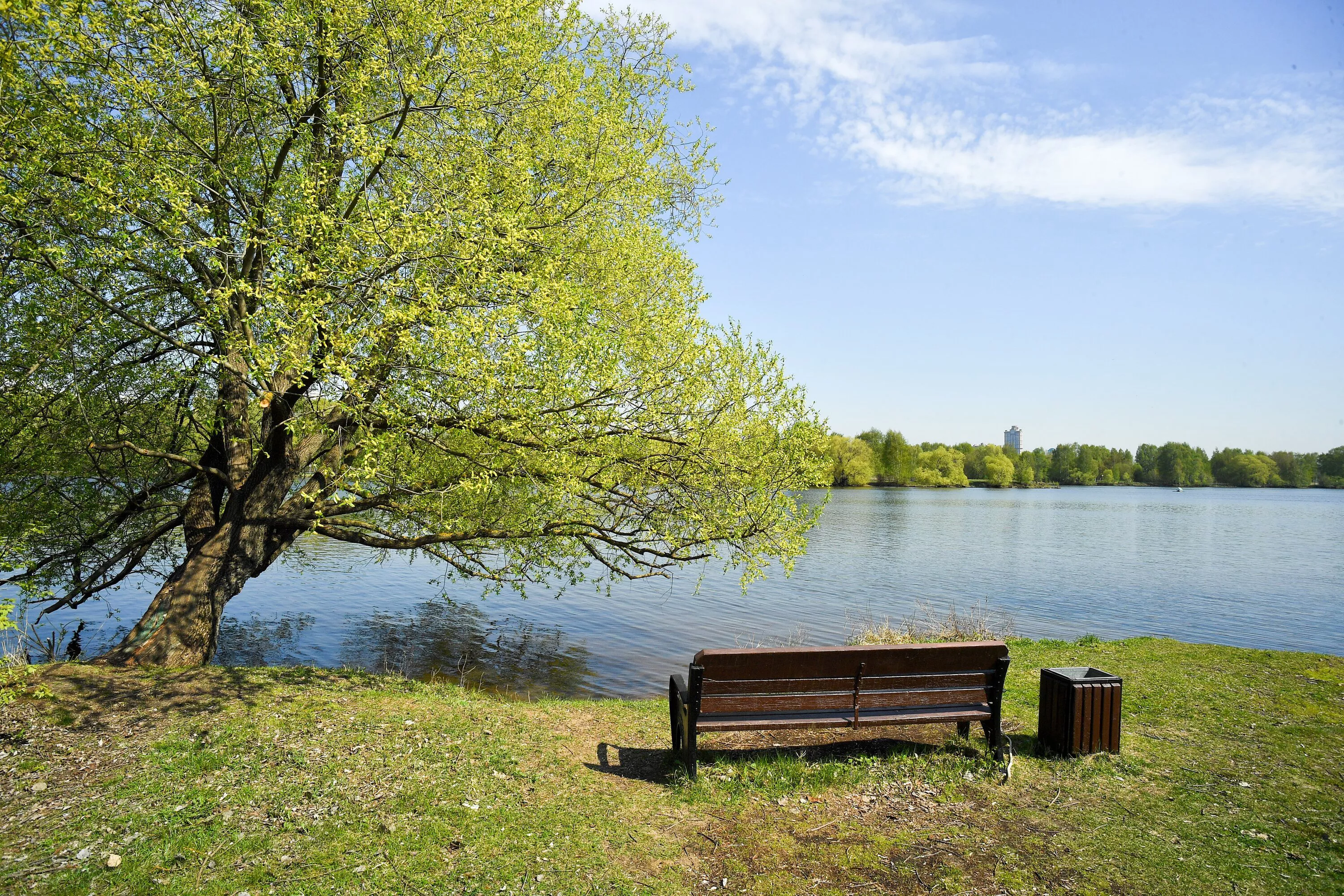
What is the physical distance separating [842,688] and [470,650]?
10930mm

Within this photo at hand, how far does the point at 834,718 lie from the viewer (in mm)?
6492

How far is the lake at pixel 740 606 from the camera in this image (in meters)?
15.0

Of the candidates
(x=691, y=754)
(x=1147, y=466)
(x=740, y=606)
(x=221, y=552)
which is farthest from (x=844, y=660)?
(x=1147, y=466)

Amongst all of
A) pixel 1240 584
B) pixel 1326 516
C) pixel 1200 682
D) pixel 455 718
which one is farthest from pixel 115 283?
pixel 1326 516

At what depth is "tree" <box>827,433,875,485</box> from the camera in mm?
100375

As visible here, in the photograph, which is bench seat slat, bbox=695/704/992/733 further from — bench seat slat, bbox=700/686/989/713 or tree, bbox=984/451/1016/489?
tree, bbox=984/451/1016/489

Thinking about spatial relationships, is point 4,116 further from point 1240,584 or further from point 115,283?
point 1240,584

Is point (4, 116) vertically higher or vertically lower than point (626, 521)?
higher

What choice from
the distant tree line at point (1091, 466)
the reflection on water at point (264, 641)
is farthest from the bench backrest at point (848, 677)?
the distant tree line at point (1091, 466)

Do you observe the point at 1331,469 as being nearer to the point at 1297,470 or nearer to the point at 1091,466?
the point at 1297,470

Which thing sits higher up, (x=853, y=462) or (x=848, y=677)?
(x=853, y=462)

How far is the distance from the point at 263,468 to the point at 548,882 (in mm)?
7762

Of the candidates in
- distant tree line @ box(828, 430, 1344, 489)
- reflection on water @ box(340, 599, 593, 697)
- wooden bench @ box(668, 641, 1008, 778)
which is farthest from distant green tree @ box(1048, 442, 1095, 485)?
wooden bench @ box(668, 641, 1008, 778)

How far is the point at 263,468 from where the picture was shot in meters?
10.2
